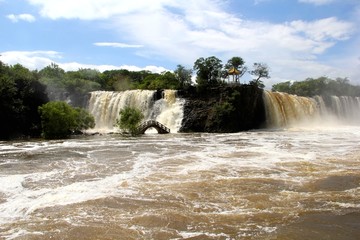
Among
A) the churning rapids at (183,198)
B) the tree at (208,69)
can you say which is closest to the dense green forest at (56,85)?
the tree at (208,69)

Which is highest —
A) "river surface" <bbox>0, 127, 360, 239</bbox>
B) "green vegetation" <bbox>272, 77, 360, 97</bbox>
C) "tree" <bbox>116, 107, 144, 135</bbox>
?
"green vegetation" <bbox>272, 77, 360, 97</bbox>

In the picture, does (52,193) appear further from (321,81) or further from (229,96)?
(321,81)

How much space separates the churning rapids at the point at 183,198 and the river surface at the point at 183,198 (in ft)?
0.08

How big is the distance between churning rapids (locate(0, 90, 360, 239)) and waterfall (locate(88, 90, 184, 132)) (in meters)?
24.3

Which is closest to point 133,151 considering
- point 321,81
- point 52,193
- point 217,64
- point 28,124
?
point 52,193

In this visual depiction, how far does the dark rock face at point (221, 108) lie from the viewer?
40.8 meters

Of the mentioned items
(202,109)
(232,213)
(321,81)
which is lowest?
(232,213)

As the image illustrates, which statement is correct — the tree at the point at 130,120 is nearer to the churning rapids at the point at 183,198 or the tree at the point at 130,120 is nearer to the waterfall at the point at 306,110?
the churning rapids at the point at 183,198

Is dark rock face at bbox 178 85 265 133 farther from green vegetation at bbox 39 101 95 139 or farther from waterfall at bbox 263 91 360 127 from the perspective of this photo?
green vegetation at bbox 39 101 95 139

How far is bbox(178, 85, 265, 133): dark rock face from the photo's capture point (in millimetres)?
40844

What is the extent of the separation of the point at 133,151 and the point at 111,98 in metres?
22.6

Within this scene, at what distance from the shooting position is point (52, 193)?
1088 centimetres

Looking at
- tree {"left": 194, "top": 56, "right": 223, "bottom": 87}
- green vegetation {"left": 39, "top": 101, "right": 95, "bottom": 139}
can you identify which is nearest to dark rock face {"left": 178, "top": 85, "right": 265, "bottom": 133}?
tree {"left": 194, "top": 56, "right": 223, "bottom": 87}

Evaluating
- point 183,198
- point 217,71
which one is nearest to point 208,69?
point 217,71
